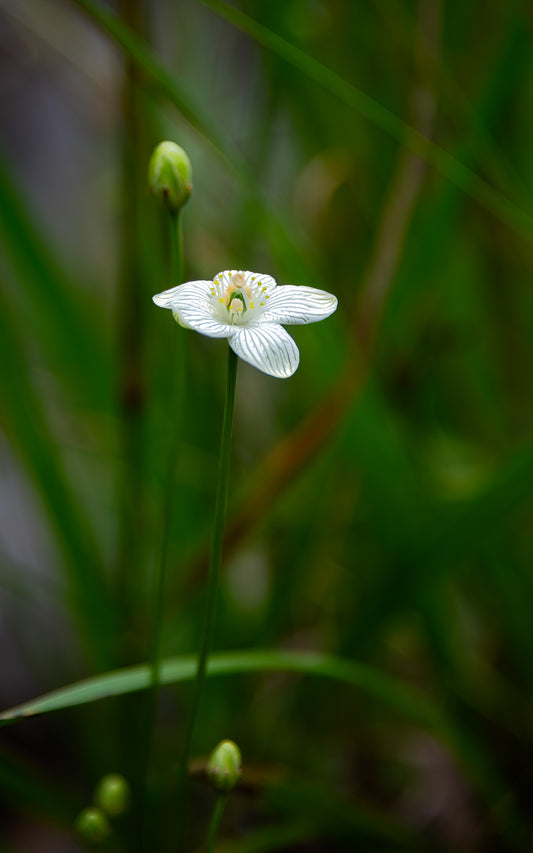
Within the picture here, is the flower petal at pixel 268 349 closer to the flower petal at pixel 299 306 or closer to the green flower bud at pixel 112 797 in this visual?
the flower petal at pixel 299 306

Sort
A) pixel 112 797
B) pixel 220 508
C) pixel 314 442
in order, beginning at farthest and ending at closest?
pixel 314 442 < pixel 112 797 < pixel 220 508

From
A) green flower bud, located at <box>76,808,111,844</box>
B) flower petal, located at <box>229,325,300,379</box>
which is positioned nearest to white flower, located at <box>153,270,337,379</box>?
flower petal, located at <box>229,325,300,379</box>

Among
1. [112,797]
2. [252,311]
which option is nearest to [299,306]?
[252,311]

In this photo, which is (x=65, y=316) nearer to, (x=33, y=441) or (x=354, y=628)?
(x=33, y=441)

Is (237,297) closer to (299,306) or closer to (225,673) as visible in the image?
(299,306)

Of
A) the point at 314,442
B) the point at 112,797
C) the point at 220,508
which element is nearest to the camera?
the point at 220,508

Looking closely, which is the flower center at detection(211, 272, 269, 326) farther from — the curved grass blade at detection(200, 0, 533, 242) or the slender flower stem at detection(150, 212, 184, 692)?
the curved grass blade at detection(200, 0, 533, 242)
